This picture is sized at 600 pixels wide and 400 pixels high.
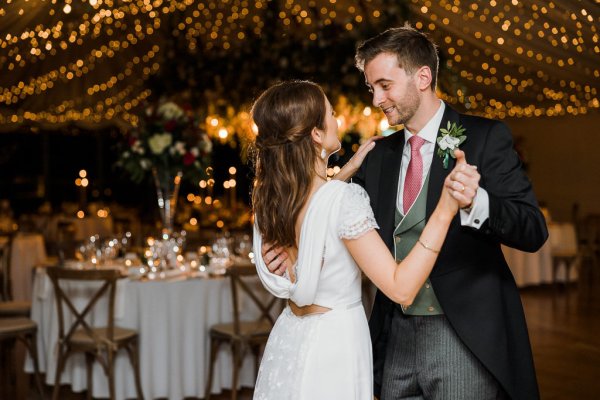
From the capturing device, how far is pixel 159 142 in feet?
18.8

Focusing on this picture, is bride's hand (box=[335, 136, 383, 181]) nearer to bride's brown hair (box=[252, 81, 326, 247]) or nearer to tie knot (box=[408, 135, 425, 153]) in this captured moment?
tie knot (box=[408, 135, 425, 153])

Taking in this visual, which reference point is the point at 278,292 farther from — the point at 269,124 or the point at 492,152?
the point at 492,152

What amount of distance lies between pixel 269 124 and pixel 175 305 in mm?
3103

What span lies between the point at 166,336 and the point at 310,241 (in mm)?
3164

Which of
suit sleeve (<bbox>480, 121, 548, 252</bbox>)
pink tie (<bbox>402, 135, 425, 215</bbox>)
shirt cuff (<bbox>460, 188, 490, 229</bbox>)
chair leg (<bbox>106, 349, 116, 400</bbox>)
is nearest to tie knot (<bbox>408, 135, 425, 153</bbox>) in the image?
pink tie (<bbox>402, 135, 425, 215</bbox>)

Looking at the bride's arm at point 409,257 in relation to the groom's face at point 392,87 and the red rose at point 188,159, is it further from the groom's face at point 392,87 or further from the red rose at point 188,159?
the red rose at point 188,159

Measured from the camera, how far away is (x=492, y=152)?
215 centimetres

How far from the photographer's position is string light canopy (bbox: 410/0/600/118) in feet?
14.0

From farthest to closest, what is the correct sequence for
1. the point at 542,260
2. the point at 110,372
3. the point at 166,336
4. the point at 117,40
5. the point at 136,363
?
the point at 542,260 < the point at 117,40 < the point at 166,336 < the point at 136,363 < the point at 110,372

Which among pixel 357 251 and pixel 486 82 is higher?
pixel 486 82

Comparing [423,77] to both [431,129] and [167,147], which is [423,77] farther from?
[167,147]

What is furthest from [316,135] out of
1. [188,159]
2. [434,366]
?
[188,159]

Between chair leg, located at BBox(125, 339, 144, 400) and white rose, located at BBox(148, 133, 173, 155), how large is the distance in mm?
1446

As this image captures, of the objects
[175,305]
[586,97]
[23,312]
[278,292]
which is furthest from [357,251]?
[586,97]
